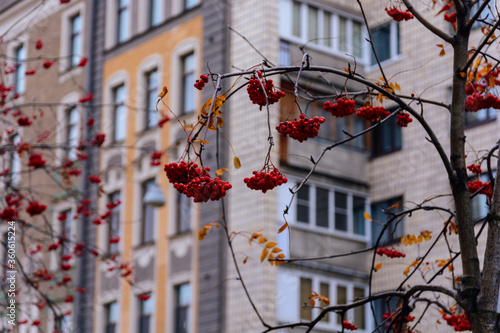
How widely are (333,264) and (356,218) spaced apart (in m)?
1.75

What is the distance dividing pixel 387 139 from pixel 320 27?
3.48 m

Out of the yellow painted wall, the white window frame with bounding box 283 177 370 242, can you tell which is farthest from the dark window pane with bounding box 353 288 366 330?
the yellow painted wall

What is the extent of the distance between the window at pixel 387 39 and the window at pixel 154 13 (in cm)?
641

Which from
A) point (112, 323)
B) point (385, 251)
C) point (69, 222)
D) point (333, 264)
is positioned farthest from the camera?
point (69, 222)

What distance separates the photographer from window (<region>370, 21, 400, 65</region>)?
28.0m

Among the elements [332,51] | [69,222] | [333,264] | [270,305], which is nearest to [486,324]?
[270,305]

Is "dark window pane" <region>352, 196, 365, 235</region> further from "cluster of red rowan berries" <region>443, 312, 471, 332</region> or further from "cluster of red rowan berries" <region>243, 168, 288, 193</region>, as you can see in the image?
"cluster of red rowan berries" <region>243, 168, 288, 193</region>

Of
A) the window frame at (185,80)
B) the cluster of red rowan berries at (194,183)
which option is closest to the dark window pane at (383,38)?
the window frame at (185,80)

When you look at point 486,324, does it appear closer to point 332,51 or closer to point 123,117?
point 332,51

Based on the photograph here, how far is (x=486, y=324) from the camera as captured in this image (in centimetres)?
793

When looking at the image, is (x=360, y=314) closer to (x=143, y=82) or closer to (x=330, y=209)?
(x=330, y=209)

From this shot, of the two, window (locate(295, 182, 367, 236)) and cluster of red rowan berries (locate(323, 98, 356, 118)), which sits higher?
window (locate(295, 182, 367, 236))

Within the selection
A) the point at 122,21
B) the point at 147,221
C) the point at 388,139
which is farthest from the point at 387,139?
the point at 122,21

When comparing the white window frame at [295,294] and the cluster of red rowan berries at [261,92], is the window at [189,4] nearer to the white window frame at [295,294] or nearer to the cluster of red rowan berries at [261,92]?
the white window frame at [295,294]
